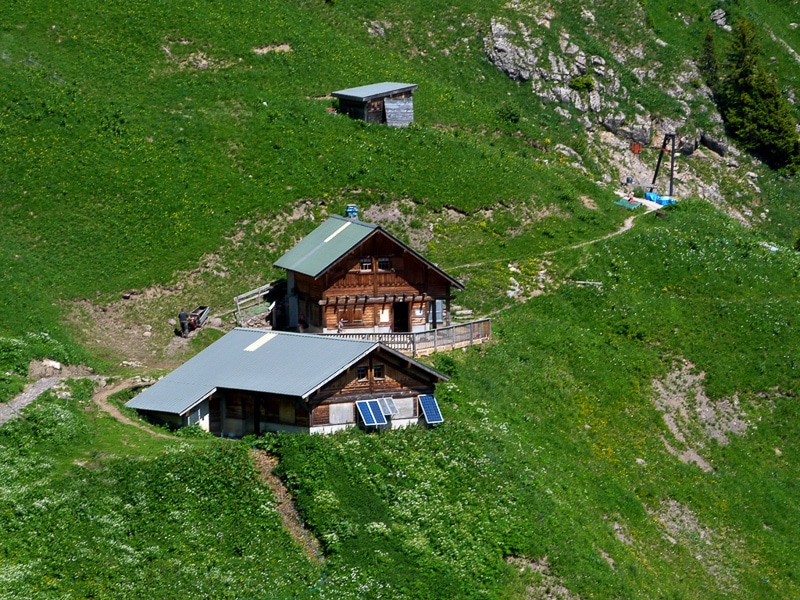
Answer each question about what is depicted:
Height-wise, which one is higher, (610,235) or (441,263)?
(610,235)

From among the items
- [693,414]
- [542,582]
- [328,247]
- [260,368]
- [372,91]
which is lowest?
[542,582]

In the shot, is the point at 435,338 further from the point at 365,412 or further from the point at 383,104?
the point at 383,104

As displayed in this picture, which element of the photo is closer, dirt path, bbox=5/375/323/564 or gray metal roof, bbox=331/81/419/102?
dirt path, bbox=5/375/323/564

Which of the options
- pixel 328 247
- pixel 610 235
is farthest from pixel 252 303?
pixel 610 235

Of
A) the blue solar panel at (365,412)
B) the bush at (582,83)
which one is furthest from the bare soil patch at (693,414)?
the bush at (582,83)

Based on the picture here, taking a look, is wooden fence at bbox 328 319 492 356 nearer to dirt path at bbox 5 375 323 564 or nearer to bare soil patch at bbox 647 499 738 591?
dirt path at bbox 5 375 323 564

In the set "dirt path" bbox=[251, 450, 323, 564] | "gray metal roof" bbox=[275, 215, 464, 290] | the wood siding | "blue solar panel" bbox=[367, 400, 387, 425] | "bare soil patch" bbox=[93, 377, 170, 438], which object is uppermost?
"gray metal roof" bbox=[275, 215, 464, 290]

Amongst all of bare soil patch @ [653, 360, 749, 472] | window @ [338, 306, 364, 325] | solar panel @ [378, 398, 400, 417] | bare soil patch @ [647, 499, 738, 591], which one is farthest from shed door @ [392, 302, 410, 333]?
bare soil patch @ [647, 499, 738, 591]

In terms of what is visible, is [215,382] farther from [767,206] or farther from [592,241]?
[767,206]
